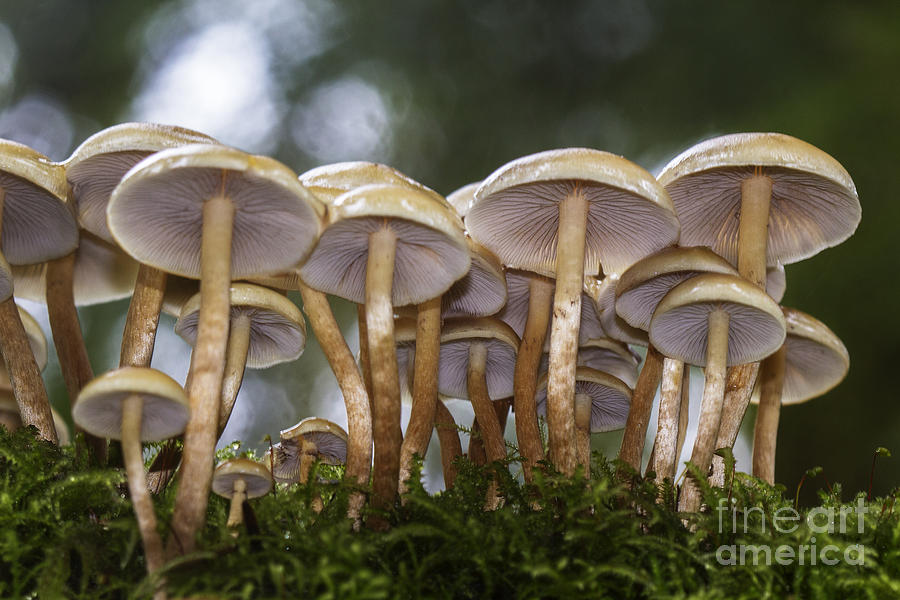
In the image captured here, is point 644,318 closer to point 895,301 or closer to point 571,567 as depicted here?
point 571,567

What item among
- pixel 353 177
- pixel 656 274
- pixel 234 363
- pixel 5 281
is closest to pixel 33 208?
pixel 5 281

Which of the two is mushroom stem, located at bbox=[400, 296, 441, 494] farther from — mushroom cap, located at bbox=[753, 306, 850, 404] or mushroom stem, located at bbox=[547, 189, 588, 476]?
mushroom cap, located at bbox=[753, 306, 850, 404]

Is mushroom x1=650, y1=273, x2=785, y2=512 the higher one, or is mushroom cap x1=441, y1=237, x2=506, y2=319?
mushroom cap x1=441, y1=237, x2=506, y2=319

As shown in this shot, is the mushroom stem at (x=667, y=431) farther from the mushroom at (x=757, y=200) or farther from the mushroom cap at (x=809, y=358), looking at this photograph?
the mushroom cap at (x=809, y=358)

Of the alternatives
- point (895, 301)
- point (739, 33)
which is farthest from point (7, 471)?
point (739, 33)

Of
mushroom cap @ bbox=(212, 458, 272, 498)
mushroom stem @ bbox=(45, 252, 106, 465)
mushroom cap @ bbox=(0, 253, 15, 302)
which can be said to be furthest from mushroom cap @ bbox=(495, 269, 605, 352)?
mushroom cap @ bbox=(0, 253, 15, 302)

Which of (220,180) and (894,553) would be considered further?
(220,180)
